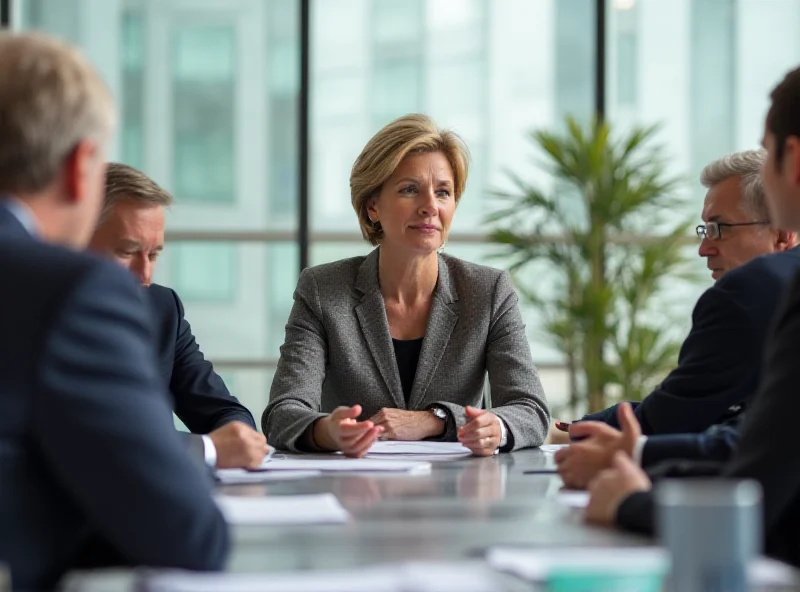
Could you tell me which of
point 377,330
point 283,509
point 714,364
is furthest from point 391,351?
point 283,509

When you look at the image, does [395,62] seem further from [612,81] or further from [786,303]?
[786,303]

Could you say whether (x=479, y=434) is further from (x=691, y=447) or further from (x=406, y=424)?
(x=691, y=447)

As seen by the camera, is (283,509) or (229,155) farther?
(229,155)

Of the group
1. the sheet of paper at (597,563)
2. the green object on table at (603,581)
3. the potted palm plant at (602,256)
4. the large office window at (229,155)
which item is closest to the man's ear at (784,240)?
the sheet of paper at (597,563)

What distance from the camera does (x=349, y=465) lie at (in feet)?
8.07

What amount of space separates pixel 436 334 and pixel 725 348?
1.01 meters

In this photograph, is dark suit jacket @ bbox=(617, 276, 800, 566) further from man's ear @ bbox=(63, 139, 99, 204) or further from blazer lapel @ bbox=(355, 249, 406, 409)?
blazer lapel @ bbox=(355, 249, 406, 409)

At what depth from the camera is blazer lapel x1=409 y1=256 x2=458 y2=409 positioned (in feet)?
10.5

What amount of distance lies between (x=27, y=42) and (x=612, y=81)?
562 centimetres

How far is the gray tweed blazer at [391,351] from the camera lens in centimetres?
314

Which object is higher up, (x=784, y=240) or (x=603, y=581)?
(x=784, y=240)

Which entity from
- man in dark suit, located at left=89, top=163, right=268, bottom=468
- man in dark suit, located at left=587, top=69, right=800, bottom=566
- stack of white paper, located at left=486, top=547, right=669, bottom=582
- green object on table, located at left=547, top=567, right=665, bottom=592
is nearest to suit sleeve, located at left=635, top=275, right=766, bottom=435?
man in dark suit, located at left=587, top=69, right=800, bottom=566

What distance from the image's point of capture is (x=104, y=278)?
127 cm

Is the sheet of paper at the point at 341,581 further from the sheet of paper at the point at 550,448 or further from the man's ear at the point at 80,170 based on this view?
the sheet of paper at the point at 550,448
